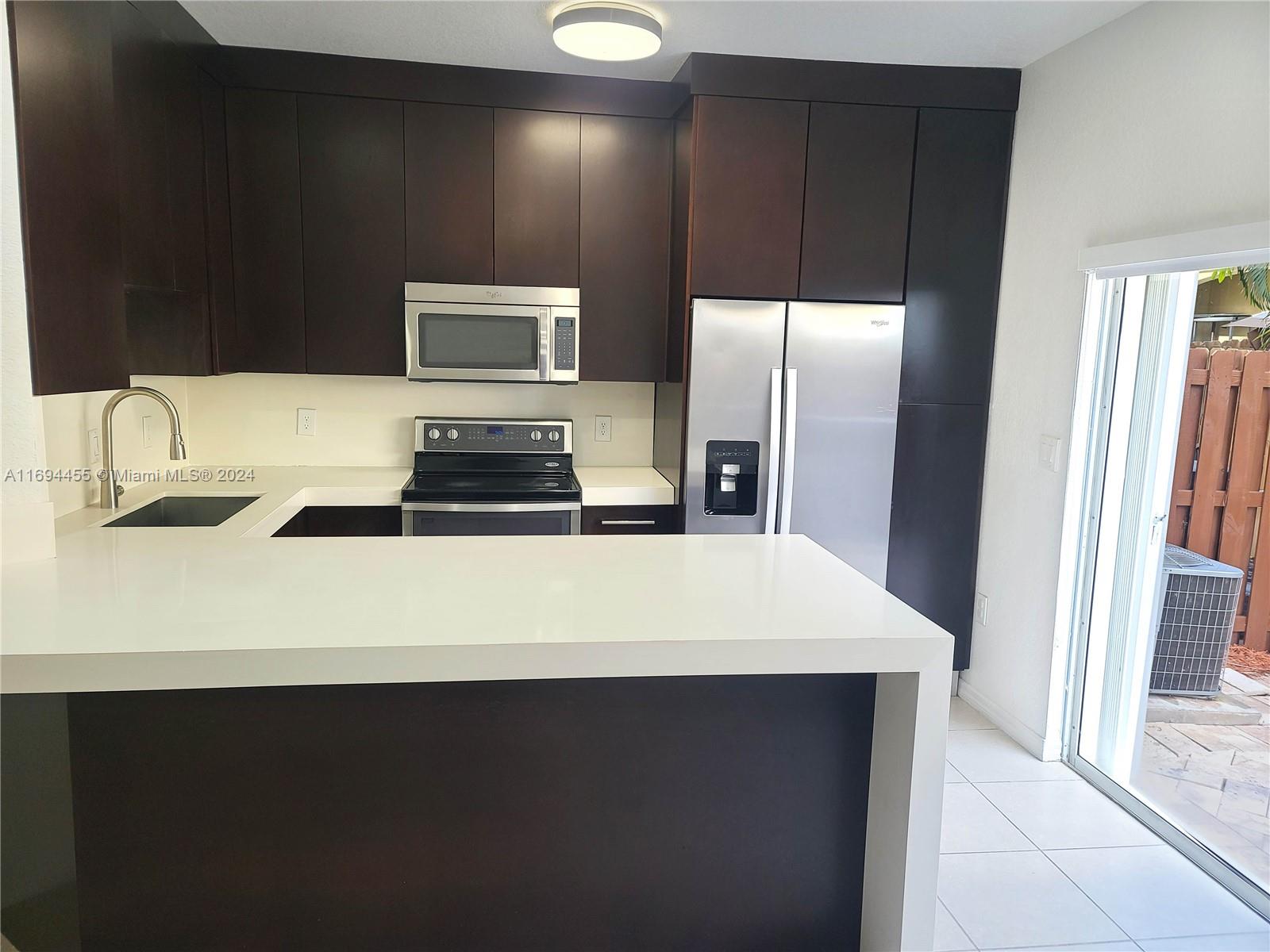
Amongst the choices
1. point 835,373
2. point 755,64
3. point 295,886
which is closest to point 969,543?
point 835,373

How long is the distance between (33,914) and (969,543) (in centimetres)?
315

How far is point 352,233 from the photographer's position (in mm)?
3355

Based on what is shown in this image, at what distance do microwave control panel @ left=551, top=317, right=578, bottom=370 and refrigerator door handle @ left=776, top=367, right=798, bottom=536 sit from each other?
0.84m

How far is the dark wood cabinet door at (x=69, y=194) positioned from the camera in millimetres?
1853

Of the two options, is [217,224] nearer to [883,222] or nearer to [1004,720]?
[883,222]

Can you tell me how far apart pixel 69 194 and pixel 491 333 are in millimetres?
1601

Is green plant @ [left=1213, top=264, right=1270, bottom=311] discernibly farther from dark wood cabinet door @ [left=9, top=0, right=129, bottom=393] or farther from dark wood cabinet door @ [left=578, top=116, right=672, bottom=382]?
dark wood cabinet door @ [left=9, top=0, right=129, bottom=393]

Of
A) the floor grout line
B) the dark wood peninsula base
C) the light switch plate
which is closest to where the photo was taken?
the dark wood peninsula base

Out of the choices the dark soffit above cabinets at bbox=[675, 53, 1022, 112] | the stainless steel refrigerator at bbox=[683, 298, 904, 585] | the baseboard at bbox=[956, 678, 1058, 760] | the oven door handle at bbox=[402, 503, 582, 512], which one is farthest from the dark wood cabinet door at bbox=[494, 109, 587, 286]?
the baseboard at bbox=[956, 678, 1058, 760]

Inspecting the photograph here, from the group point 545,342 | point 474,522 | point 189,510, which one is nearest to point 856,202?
point 545,342

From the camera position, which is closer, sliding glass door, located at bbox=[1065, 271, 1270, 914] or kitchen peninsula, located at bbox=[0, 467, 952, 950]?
kitchen peninsula, located at bbox=[0, 467, 952, 950]

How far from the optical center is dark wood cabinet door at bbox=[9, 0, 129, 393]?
1.85m

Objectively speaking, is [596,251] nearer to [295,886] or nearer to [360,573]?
[360,573]

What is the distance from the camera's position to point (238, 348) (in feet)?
11.0
